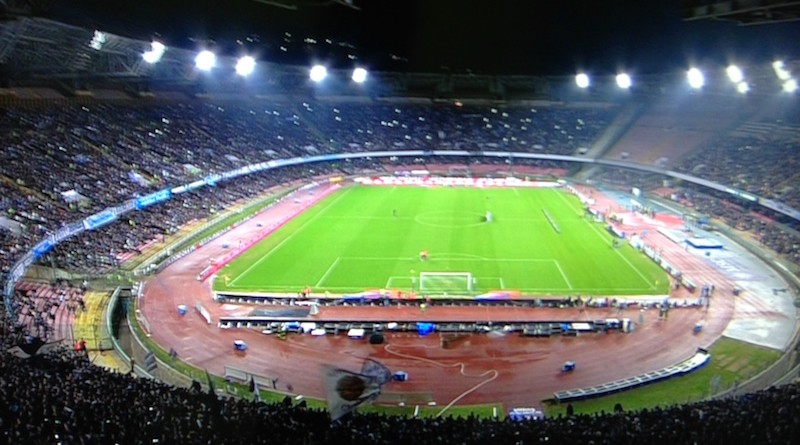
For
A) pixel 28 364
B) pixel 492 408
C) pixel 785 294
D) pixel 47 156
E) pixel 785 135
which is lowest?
pixel 492 408

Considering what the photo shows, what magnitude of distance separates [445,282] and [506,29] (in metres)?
26.6

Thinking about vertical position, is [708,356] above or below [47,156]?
below

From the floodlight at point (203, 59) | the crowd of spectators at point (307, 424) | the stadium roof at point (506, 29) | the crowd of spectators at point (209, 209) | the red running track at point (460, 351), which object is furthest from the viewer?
the floodlight at point (203, 59)

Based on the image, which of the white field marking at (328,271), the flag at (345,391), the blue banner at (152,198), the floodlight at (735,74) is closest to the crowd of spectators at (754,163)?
the floodlight at (735,74)

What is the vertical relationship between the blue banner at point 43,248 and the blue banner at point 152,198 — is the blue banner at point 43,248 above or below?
below

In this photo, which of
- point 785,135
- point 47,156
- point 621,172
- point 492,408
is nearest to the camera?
point 492,408

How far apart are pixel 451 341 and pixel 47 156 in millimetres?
33294

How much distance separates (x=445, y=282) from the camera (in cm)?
3653

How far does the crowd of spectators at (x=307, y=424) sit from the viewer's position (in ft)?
41.9

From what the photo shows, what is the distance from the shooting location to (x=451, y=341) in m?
29.1

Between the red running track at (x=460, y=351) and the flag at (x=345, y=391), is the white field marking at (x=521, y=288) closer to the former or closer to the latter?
the red running track at (x=460, y=351)

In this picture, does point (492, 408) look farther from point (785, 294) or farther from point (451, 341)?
point (785, 294)

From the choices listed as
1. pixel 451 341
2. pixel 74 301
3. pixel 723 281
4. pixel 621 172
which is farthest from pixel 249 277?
pixel 621 172

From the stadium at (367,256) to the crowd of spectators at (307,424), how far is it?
0.26 ft
